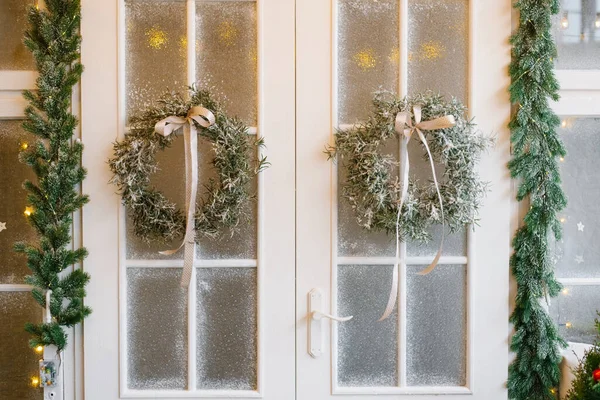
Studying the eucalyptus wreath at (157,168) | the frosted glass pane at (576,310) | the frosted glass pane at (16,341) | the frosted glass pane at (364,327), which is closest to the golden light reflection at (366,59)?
the eucalyptus wreath at (157,168)

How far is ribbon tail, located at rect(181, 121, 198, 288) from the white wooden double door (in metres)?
0.11

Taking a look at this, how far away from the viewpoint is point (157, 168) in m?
1.96

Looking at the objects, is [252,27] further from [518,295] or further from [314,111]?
[518,295]

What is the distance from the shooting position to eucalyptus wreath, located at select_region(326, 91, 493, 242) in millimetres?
1904

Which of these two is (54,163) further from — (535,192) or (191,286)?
(535,192)

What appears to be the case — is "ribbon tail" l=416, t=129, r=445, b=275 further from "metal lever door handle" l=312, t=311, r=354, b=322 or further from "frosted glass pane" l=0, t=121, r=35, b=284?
"frosted glass pane" l=0, t=121, r=35, b=284

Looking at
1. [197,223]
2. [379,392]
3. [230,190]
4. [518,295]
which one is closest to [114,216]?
[197,223]

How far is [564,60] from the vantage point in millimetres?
2104

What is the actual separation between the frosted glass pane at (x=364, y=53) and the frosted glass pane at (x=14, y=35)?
112 centimetres

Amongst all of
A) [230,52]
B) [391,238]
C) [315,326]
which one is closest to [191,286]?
[315,326]

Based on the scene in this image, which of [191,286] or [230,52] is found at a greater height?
[230,52]

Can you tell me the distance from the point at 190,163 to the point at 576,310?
1.52 metres

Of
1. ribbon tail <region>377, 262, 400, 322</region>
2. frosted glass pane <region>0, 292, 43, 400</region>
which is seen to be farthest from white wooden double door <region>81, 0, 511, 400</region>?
frosted glass pane <region>0, 292, 43, 400</region>

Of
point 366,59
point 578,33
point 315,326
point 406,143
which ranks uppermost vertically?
point 578,33
